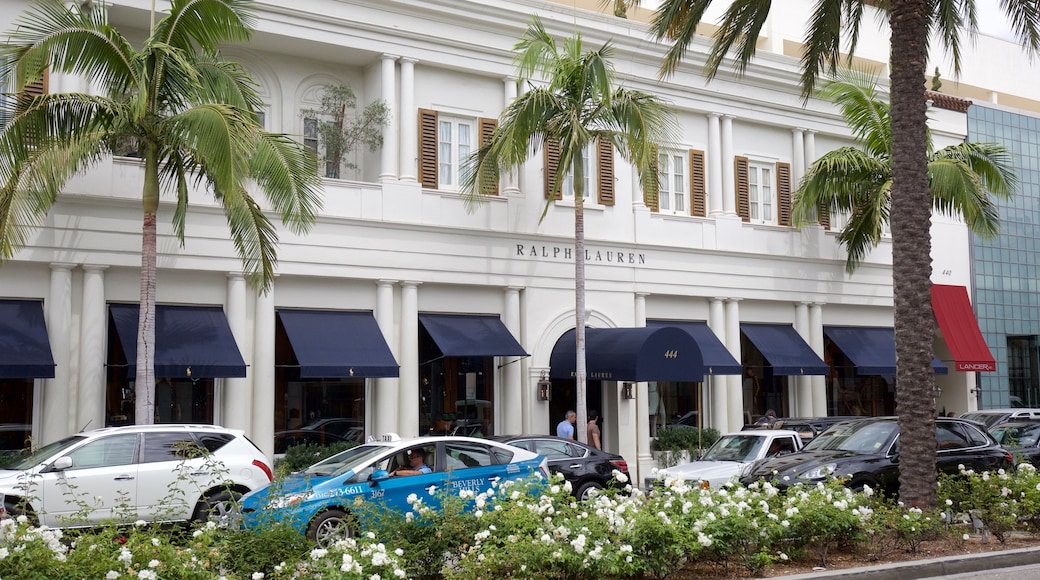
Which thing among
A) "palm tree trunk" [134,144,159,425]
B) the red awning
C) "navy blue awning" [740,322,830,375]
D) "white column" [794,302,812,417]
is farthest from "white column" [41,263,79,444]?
the red awning

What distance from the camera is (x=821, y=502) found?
1115 centimetres

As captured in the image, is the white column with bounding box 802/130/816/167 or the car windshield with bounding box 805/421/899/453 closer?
the car windshield with bounding box 805/421/899/453

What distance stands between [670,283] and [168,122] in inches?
561

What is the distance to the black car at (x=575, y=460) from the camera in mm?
17547

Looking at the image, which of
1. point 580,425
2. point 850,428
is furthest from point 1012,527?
point 580,425

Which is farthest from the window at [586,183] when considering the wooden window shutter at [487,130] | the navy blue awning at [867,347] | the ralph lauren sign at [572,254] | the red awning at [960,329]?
the red awning at [960,329]

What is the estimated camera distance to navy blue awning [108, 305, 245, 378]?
19250 millimetres

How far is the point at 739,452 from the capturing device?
59.7 ft

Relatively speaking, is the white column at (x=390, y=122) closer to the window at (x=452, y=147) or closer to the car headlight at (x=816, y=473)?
the window at (x=452, y=147)

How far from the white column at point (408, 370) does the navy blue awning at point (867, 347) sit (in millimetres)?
13830

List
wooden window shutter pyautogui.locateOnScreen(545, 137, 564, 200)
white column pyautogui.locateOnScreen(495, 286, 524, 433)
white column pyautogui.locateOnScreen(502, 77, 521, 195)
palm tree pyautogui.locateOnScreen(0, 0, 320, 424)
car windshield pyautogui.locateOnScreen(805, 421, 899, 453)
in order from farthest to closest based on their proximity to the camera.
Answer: wooden window shutter pyautogui.locateOnScreen(545, 137, 564, 200) → white column pyautogui.locateOnScreen(502, 77, 521, 195) → white column pyautogui.locateOnScreen(495, 286, 524, 433) → palm tree pyautogui.locateOnScreen(0, 0, 320, 424) → car windshield pyautogui.locateOnScreen(805, 421, 899, 453)

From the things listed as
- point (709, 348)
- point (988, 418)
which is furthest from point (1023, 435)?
point (709, 348)

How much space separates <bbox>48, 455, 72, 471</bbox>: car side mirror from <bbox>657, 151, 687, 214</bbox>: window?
17.3 metres

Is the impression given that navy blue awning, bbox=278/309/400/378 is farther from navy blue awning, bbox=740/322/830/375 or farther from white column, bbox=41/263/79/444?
navy blue awning, bbox=740/322/830/375
